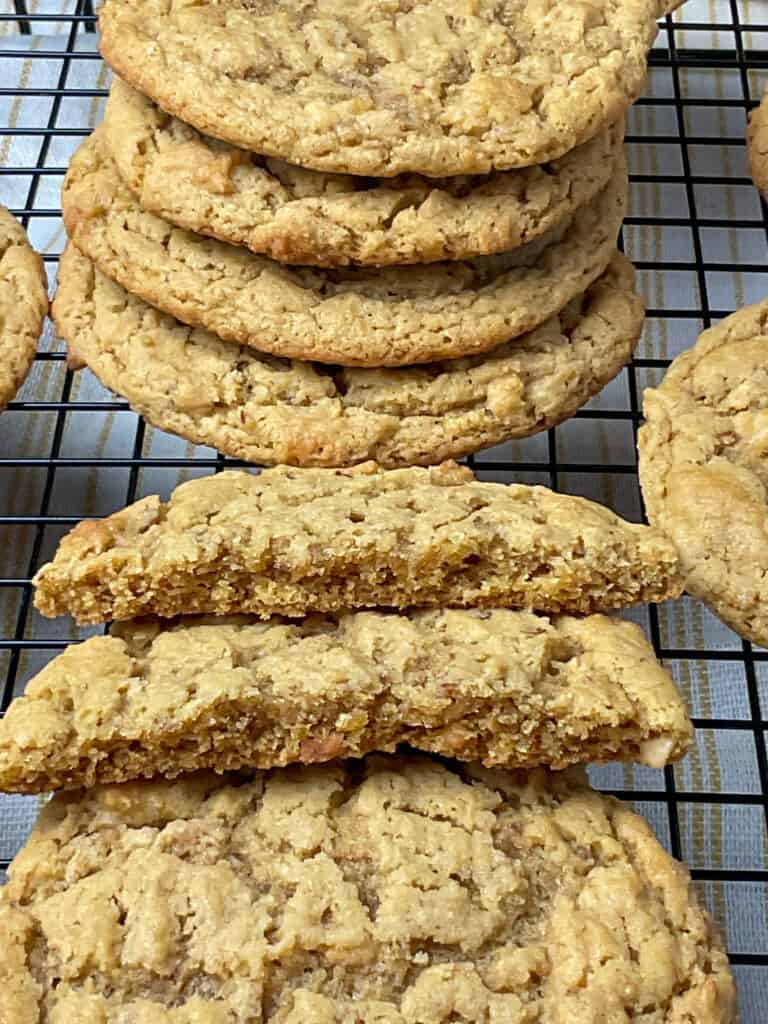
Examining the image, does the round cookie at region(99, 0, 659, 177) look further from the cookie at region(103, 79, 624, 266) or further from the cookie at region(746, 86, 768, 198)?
the cookie at region(746, 86, 768, 198)

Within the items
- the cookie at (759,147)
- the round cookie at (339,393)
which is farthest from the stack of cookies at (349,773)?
the cookie at (759,147)

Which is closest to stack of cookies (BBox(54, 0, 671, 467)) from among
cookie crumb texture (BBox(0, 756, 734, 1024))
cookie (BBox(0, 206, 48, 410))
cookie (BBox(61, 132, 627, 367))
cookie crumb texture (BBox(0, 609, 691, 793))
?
cookie (BBox(61, 132, 627, 367))

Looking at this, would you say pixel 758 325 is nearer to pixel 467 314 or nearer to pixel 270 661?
pixel 467 314

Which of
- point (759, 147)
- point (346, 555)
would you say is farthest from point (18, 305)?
point (759, 147)

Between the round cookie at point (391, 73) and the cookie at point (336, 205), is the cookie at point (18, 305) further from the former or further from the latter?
the round cookie at point (391, 73)

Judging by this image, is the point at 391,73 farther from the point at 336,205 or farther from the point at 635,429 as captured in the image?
the point at 635,429
